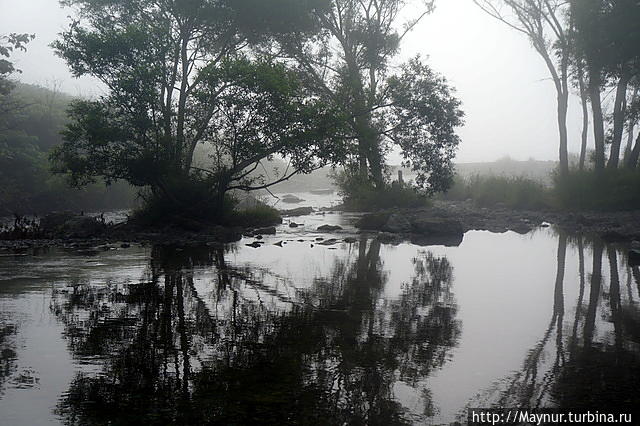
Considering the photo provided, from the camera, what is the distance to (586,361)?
4.84 m

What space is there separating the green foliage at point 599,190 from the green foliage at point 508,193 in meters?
0.88

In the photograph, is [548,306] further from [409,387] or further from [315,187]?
[315,187]

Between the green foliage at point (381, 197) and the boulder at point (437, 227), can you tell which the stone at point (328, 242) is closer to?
the boulder at point (437, 227)

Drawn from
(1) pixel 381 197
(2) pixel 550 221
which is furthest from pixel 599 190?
(1) pixel 381 197

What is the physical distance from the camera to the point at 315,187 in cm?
7188

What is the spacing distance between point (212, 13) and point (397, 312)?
632 inches

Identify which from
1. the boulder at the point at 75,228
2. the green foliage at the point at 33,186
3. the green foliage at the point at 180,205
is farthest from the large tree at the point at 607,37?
the green foliage at the point at 33,186

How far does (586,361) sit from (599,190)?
21.8m

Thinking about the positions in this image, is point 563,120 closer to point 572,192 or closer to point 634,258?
point 572,192

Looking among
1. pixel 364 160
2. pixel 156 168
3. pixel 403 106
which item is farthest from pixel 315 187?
pixel 156 168

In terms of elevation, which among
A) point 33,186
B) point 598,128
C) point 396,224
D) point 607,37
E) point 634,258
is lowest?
point 634,258

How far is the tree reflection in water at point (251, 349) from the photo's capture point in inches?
148

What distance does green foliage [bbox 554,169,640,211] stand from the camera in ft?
74.9

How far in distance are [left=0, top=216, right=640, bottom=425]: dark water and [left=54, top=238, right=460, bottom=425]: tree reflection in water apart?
0.02 m
